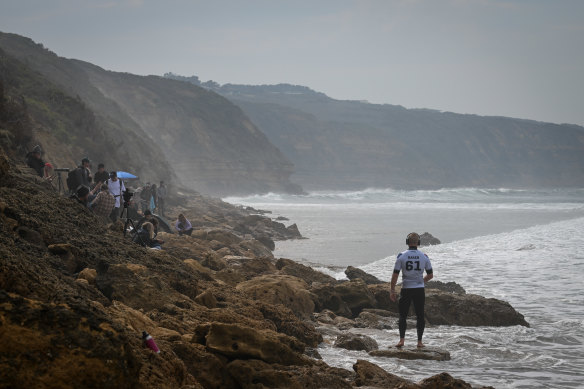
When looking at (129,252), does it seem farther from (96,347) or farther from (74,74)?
(74,74)

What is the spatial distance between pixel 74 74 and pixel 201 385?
51.1 m

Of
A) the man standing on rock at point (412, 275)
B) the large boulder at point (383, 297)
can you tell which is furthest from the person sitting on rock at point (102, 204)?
the man standing on rock at point (412, 275)

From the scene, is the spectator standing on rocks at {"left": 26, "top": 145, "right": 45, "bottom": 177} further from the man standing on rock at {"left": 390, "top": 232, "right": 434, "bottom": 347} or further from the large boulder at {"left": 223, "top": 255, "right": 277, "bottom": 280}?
the man standing on rock at {"left": 390, "top": 232, "right": 434, "bottom": 347}

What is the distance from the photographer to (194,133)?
7938 cm

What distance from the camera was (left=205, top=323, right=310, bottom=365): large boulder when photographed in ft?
17.0

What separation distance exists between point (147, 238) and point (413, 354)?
5306 millimetres

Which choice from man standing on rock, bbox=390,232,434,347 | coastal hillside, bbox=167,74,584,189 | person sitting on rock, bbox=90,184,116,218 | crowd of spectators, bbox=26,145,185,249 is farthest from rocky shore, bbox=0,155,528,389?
coastal hillside, bbox=167,74,584,189

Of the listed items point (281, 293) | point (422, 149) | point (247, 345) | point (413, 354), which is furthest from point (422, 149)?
point (247, 345)

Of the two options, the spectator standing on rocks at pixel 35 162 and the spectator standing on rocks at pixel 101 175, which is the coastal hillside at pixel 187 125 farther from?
the spectator standing on rocks at pixel 35 162

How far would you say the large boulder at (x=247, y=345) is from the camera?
517cm

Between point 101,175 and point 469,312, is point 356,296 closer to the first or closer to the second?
point 469,312

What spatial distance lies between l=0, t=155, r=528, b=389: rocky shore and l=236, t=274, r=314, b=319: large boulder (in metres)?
0.02

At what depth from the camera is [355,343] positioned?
7.23 metres

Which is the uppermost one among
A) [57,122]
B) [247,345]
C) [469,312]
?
[57,122]
